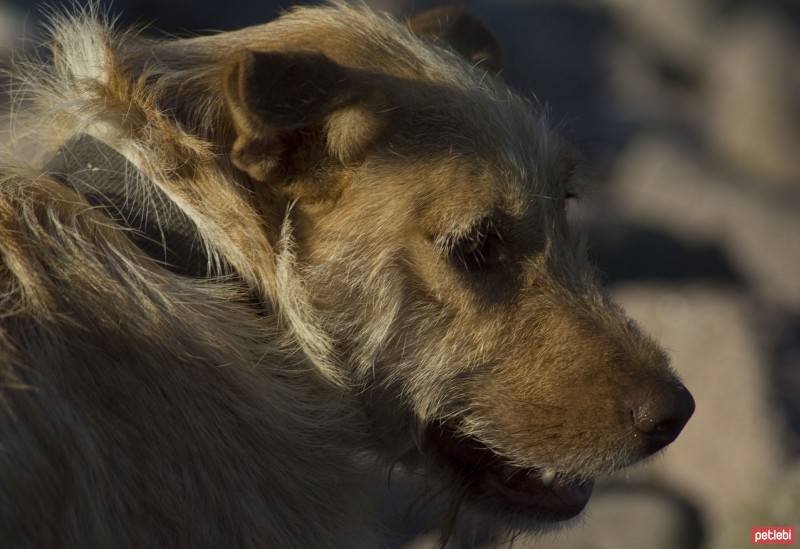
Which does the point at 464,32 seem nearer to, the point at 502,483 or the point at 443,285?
the point at 443,285

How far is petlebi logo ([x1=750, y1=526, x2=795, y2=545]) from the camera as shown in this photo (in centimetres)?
436

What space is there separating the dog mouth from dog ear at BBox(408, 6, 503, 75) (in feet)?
4.03

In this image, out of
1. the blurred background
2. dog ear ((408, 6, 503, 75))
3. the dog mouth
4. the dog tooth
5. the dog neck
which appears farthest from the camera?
the blurred background

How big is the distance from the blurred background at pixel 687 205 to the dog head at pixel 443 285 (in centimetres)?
56

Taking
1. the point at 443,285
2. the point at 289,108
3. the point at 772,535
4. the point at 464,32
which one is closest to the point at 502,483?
the point at 443,285

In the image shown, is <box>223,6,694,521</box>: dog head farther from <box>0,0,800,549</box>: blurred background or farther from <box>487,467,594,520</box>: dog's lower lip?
<box>0,0,800,549</box>: blurred background

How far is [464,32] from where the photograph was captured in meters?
3.64

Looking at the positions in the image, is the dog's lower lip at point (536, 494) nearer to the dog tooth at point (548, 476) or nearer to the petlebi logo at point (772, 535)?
the dog tooth at point (548, 476)

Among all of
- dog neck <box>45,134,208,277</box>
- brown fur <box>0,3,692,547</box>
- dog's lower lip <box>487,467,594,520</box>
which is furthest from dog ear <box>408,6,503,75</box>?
dog's lower lip <box>487,467,594,520</box>

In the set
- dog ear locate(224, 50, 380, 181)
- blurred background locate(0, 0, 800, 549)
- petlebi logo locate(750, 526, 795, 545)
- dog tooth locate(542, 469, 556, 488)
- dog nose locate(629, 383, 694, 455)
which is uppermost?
dog ear locate(224, 50, 380, 181)

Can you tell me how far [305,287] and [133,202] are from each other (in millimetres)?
484

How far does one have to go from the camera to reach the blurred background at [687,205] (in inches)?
207

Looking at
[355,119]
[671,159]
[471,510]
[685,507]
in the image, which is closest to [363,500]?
[471,510]

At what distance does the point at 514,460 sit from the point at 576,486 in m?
0.26
